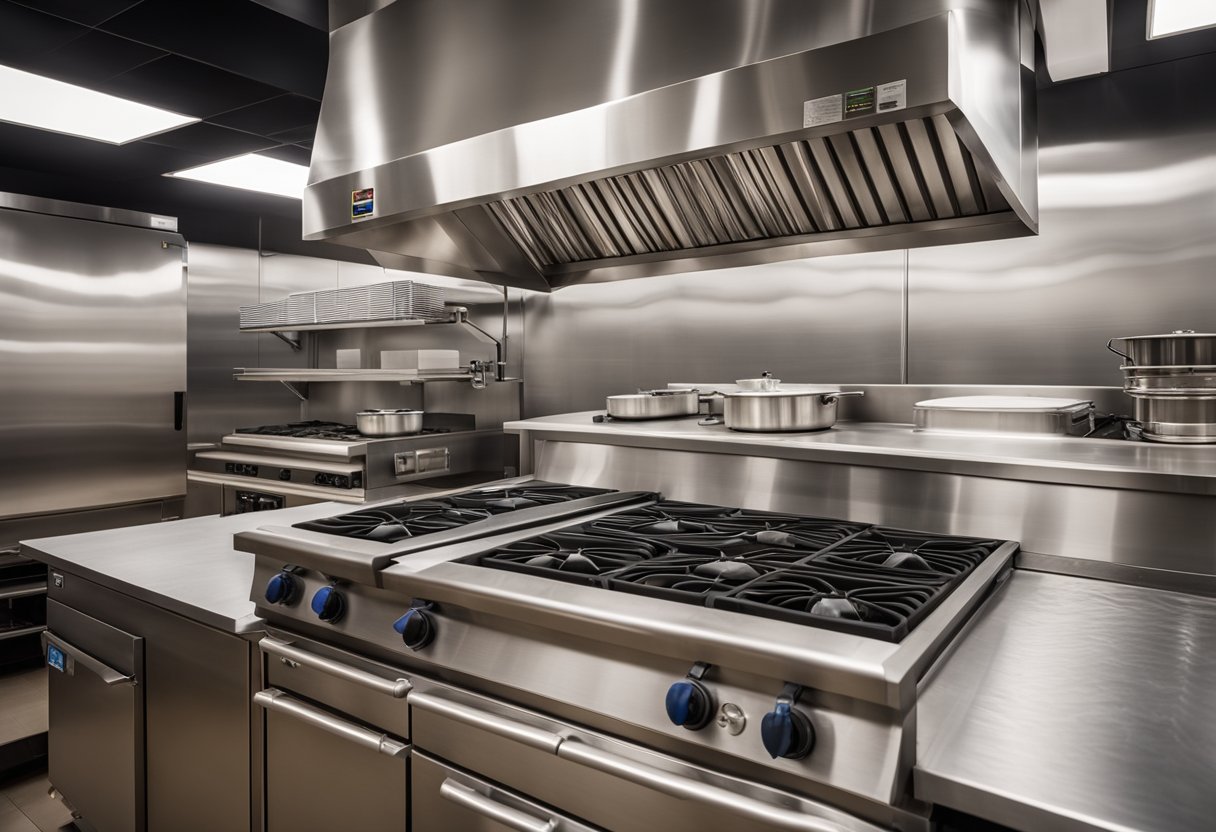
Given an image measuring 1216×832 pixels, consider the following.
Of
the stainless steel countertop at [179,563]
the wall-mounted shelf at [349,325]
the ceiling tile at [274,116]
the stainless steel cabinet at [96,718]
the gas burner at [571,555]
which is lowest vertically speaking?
the stainless steel cabinet at [96,718]

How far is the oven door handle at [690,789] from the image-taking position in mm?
776

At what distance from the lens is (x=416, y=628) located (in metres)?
1.18

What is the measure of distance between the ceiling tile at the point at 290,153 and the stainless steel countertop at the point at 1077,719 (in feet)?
11.8

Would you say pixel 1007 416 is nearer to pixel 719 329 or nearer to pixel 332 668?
pixel 719 329

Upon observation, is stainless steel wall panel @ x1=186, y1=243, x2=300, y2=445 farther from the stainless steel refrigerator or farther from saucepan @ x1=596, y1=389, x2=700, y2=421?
saucepan @ x1=596, y1=389, x2=700, y2=421

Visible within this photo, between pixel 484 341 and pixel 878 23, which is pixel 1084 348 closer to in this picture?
pixel 878 23

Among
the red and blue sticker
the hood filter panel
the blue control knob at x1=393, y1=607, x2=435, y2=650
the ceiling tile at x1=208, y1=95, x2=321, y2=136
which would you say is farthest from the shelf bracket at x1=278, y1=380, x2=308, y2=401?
the blue control knob at x1=393, y1=607, x2=435, y2=650

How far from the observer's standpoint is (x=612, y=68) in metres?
1.56

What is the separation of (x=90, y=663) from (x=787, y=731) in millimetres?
1888

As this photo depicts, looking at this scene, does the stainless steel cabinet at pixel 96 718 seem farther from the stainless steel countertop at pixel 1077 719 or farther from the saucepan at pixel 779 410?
the stainless steel countertop at pixel 1077 719

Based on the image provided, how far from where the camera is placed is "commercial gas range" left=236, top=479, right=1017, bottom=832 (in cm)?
80

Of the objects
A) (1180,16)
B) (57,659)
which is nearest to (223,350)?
(57,659)

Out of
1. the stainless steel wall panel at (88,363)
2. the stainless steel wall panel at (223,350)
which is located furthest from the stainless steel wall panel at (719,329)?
the stainless steel wall panel at (223,350)

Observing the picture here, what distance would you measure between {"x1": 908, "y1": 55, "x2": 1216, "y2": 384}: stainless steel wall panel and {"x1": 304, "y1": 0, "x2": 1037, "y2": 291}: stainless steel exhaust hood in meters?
0.23
